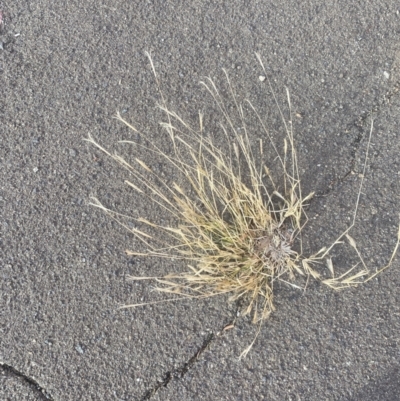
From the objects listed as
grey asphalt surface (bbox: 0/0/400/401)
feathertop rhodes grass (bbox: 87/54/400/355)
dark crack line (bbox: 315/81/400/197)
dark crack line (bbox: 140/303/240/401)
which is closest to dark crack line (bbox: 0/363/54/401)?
grey asphalt surface (bbox: 0/0/400/401)

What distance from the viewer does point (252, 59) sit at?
1.92 meters

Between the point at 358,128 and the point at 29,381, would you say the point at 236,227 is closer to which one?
the point at 358,128

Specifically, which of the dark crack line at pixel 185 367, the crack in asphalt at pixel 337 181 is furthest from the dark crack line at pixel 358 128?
the dark crack line at pixel 185 367

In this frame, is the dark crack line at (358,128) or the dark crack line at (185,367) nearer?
the dark crack line at (185,367)

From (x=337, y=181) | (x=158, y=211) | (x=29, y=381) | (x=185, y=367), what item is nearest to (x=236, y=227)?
(x=158, y=211)

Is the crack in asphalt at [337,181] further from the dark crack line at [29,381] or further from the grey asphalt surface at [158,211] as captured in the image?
the dark crack line at [29,381]

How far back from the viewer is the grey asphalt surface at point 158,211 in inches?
68.1

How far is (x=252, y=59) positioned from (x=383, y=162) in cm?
63

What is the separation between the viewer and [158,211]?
71.9 inches

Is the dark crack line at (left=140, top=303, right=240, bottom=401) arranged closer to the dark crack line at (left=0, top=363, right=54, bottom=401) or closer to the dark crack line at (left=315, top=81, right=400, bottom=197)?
the dark crack line at (left=0, top=363, right=54, bottom=401)

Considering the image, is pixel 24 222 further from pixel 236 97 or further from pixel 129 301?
pixel 236 97

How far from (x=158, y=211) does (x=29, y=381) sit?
753 mm

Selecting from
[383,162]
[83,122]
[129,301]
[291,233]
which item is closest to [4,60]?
[83,122]

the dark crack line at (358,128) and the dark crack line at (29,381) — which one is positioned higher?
the dark crack line at (358,128)
